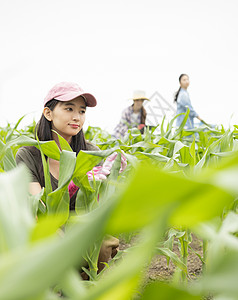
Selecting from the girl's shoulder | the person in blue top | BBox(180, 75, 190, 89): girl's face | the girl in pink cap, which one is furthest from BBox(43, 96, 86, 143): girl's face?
BBox(180, 75, 190, 89): girl's face

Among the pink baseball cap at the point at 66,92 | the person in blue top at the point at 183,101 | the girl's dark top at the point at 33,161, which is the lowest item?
the person in blue top at the point at 183,101

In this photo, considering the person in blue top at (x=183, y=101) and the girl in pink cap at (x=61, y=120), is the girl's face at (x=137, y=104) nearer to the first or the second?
the person in blue top at (x=183, y=101)

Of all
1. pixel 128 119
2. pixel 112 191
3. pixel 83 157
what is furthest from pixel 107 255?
pixel 128 119

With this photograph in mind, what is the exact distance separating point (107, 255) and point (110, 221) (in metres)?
0.90

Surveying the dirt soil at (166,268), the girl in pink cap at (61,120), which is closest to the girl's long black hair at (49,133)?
the girl in pink cap at (61,120)

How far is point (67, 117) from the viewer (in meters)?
1.20

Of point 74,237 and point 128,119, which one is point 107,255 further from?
point 128,119

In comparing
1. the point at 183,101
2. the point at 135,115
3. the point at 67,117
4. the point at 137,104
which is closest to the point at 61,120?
the point at 67,117

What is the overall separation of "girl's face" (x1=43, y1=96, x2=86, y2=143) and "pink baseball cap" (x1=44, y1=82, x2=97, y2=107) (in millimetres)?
30

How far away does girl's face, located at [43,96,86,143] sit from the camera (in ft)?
3.89

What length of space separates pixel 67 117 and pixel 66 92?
9 centimetres

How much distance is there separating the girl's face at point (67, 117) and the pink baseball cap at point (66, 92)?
0.03 metres

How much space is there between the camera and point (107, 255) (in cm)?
99

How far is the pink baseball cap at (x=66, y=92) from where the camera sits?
3.92 ft
